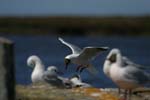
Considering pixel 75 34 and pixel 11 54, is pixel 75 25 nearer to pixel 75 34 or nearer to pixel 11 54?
pixel 75 34

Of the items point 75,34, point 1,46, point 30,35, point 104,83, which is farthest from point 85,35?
point 1,46

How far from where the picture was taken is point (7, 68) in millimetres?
7504

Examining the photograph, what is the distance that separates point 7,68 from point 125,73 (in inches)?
125

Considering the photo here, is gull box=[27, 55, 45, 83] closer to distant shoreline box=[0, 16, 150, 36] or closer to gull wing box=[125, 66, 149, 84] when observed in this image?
gull wing box=[125, 66, 149, 84]

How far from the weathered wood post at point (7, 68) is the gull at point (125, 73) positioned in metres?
2.99

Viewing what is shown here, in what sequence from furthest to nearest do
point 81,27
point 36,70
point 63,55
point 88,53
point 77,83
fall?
1. point 81,27
2. point 63,55
3. point 88,53
4. point 36,70
5. point 77,83

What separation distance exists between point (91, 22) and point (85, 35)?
64.1 inches

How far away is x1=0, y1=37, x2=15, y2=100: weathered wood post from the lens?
7500 mm

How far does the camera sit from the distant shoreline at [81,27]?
2468 inches

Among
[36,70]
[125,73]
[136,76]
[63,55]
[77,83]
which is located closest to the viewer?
[125,73]

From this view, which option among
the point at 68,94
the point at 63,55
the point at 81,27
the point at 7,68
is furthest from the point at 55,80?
the point at 81,27

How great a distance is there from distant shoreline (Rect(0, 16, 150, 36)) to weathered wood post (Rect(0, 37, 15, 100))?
5409 cm

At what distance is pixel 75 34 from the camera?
65.8m

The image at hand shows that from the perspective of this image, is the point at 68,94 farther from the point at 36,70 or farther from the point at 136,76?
the point at 36,70
